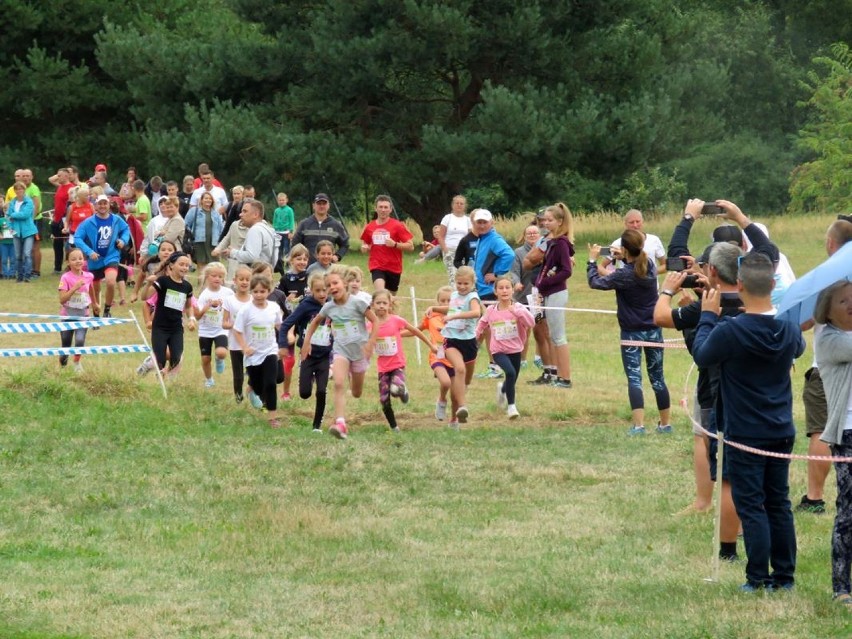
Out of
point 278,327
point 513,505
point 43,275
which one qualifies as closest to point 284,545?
point 513,505

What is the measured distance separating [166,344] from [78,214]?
10.7m

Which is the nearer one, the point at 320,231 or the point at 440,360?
the point at 440,360

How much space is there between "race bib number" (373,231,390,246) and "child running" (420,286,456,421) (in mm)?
3847

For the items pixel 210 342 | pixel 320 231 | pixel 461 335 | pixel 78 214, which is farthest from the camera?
pixel 78 214

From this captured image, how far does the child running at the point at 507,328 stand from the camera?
14945 millimetres

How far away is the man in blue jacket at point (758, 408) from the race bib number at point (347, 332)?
6.07 meters

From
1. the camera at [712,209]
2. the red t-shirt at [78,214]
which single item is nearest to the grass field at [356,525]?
the camera at [712,209]

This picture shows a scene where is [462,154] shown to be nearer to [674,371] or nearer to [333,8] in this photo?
[333,8]

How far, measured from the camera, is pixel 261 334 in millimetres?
14570

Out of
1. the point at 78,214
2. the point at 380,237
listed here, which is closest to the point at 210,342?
the point at 380,237

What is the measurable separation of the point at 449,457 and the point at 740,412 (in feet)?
17.0

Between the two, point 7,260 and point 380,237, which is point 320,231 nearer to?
point 380,237

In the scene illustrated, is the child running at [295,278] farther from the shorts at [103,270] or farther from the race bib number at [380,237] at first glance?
the shorts at [103,270]

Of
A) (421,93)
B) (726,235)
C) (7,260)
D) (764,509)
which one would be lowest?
(764,509)
